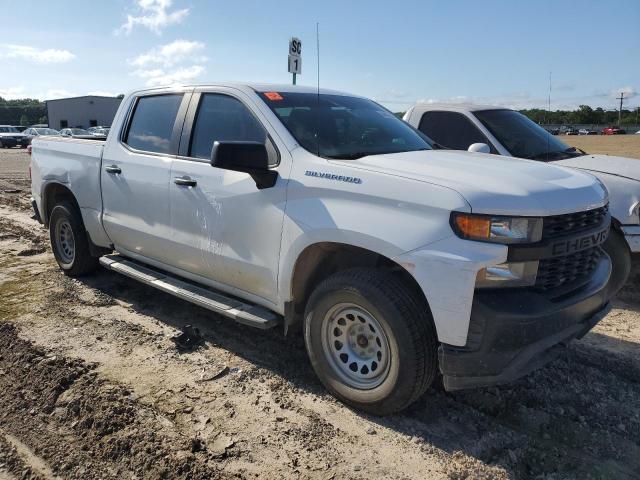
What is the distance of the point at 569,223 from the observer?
121 inches

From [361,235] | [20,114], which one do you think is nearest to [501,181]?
[361,235]

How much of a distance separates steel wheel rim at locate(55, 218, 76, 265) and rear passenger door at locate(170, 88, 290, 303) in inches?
82.5

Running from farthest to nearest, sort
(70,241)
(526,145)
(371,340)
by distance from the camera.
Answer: (526,145) < (70,241) < (371,340)

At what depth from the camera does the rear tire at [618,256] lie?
4.27 meters

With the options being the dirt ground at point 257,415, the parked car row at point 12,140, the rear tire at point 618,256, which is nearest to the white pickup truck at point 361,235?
the dirt ground at point 257,415

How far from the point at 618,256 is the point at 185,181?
11.8ft

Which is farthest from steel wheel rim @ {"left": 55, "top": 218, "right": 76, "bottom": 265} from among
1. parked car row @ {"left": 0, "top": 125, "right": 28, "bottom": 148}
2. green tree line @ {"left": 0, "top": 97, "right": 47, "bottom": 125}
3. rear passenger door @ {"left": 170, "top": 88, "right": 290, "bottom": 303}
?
green tree line @ {"left": 0, "top": 97, "right": 47, "bottom": 125}

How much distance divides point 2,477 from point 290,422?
4.98 ft

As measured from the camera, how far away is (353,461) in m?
2.93

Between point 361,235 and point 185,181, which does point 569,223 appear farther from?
point 185,181

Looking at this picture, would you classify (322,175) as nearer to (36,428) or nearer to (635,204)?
(36,428)

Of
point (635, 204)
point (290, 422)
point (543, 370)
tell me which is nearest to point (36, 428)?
point (290, 422)

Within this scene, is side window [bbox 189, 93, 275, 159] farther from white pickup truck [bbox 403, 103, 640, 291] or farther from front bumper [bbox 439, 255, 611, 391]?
white pickup truck [bbox 403, 103, 640, 291]

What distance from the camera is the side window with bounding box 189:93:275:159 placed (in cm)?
398
